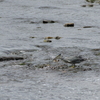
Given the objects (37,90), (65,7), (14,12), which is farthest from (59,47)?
(65,7)

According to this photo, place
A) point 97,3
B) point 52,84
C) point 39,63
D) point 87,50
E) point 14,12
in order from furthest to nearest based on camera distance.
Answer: point 97,3 < point 14,12 < point 87,50 < point 39,63 < point 52,84

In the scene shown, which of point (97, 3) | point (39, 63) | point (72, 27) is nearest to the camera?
point (39, 63)

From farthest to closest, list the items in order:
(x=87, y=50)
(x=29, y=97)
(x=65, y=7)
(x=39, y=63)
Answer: (x=65, y=7)
(x=87, y=50)
(x=39, y=63)
(x=29, y=97)

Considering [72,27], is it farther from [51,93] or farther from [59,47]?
[51,93]

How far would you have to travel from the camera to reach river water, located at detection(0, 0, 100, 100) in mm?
9312

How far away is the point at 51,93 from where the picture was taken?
9.12 m

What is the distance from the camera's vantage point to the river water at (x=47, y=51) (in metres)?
9.31

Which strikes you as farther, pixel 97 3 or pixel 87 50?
pixel 97 3

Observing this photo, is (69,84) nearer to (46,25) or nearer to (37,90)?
(37,90)

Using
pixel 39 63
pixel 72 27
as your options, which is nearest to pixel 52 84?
pixel 39 63

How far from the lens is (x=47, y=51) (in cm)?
1373

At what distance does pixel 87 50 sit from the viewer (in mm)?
13914

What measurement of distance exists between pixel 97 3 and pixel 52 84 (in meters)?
22.3

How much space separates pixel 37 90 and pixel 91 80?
163 centimetres
